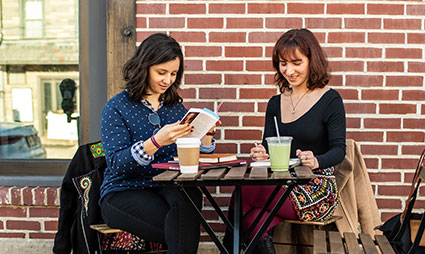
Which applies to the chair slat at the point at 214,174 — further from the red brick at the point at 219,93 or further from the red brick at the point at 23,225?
the red brick at the point at 23,225

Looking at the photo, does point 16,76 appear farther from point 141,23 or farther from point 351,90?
point 351,90

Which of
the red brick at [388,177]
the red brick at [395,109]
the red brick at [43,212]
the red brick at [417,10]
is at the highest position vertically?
the red brick at [417,10]

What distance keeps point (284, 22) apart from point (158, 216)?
55.2 inches

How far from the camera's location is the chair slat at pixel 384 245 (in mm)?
2062

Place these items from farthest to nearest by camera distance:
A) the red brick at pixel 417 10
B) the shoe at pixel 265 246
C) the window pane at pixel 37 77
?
the window pane at pixel 37 77, the red brick at pixel 417 10, the shoe at pixel 265 246

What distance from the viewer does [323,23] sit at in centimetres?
302

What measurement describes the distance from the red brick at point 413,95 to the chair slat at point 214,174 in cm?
142

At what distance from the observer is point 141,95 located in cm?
257

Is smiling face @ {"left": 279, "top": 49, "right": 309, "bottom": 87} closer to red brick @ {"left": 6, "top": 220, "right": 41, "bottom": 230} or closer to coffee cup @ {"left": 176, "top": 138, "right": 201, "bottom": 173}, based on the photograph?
coffee cup @ {"left": 176, "top": 138, "right": 201, "bottom": 173}

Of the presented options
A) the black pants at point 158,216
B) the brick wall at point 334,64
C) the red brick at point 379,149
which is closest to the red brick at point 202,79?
the brick wall at point 334,64

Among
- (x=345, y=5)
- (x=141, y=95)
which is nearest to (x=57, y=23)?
(x=141, y=95)

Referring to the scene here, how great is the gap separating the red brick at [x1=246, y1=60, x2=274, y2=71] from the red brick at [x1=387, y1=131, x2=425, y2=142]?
0.80 metres

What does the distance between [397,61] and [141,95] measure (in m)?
1.51

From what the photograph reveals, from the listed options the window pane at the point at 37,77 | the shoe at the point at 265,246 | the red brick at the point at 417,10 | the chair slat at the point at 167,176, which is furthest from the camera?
the window pane at the point at 37,77
